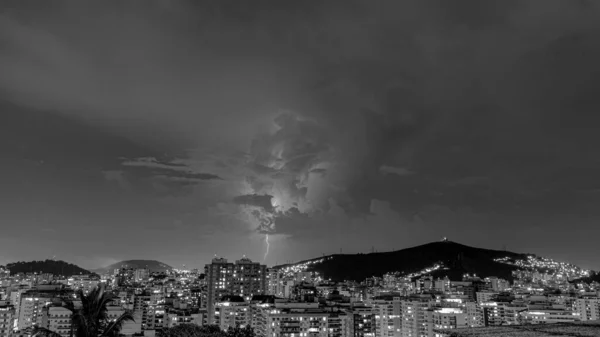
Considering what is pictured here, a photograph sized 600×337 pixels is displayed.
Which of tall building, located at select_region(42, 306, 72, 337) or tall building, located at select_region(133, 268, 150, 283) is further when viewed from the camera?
tall building, located at select_region(133, 268, 150, 283)

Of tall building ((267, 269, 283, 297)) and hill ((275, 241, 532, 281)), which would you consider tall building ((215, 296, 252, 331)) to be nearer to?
tall building ((267, 269, 283, 297))

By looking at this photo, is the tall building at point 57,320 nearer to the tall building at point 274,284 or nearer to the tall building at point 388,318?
the tall building at point 388,318

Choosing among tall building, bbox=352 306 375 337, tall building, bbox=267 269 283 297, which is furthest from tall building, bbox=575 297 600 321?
tall building, bbox=267 269 283 297

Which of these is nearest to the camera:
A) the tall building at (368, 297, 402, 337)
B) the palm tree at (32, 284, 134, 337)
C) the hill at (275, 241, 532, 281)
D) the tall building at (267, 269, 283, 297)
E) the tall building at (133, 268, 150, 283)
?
the palm tree at (32, 284, 134, 337)

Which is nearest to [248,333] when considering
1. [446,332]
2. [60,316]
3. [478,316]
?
[446,332]

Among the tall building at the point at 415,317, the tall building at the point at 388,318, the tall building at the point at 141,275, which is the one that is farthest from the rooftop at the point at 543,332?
the tall building at the point at 141,275

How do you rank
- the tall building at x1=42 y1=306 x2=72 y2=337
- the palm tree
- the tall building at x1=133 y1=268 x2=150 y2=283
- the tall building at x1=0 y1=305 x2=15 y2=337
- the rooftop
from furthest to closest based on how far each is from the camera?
1. the tall building at x1=133 y1=268 x2=150 y2=283
2. the tall building at x1=0 y1=305 x2=15 y2=337
3. the tall building at x1=42 y1=306 x2=72 y2=337
4. the rooftop
5. the palm tree

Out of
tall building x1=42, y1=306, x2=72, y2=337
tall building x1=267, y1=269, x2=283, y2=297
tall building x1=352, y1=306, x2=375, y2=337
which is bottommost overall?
tall building x1=352, y1=306, x2=375, y2=337

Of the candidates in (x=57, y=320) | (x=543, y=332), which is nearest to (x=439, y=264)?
(x=57, y=320)
